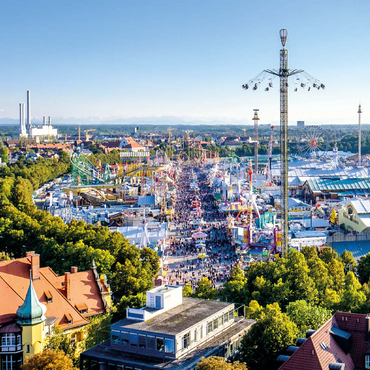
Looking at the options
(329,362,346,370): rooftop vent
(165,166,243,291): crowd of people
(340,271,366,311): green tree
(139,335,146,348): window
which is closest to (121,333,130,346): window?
(139,335,146,348): window

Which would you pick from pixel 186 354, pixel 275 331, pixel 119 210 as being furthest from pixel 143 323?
pixel 119 210

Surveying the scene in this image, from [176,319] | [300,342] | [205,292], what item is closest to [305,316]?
[300,342]

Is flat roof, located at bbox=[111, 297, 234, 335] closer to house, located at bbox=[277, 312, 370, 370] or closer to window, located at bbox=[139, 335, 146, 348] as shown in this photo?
→ window, located at bbox=[139, 335, 146, 348]

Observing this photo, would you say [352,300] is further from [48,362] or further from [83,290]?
[48,362]

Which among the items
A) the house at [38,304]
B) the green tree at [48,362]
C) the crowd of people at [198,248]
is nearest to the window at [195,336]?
the green tree at [48,362]

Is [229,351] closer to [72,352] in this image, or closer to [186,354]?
[186,354]

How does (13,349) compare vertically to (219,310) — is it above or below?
below
